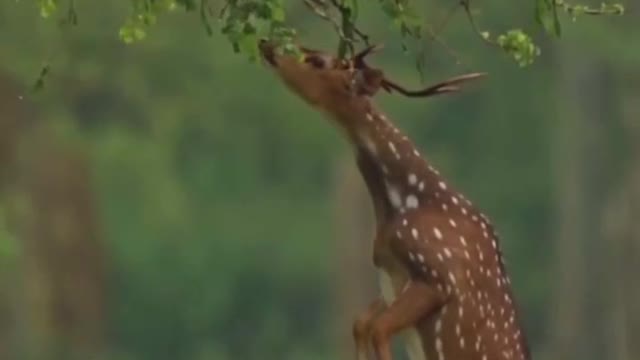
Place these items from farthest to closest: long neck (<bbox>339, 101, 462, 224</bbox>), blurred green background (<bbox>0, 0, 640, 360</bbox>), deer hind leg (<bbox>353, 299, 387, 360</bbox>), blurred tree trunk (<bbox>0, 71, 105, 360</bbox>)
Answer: blurred green background (<bbox>0, 0, 640, 360</bbox>)
blurred tree trunk (<bbox>0, 71, 105, 360</bbox>)
long neck (<bbox>339, 101, 462, 224</bbox>)
deer hind leg (<bbox>353, 299, 387, 360</bbox>)

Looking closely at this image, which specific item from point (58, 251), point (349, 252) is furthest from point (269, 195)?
point (58, 251)

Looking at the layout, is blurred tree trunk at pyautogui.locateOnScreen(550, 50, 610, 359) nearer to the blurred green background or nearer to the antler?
the blurred green background

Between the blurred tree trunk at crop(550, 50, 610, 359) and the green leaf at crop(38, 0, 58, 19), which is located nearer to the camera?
the green leaf at crop(38, 0, 58, 19)

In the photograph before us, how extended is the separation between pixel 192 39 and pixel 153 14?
40.5 feet

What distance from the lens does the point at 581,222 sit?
18.7m

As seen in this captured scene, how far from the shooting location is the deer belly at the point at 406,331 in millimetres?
4441

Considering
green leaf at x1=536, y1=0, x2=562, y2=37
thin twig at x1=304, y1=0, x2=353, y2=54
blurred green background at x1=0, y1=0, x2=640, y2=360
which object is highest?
thin twig at x1=304, y1=0, x2=353, y2=54

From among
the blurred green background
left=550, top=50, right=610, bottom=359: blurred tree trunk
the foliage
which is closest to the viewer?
the foliage

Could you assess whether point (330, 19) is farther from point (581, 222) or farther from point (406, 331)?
point (581, 222)

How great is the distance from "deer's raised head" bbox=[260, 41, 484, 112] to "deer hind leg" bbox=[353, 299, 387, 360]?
325 millimetres

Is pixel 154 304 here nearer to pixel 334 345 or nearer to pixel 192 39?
pixel 334 345

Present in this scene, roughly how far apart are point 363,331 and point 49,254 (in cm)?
1296

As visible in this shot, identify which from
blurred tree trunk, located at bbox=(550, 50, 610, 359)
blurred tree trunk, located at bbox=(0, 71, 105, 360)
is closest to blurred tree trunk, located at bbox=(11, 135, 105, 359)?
blurred tree trunk, located at bbox=(0, 71, 105, 360)

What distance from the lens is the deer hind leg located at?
14.3ft
